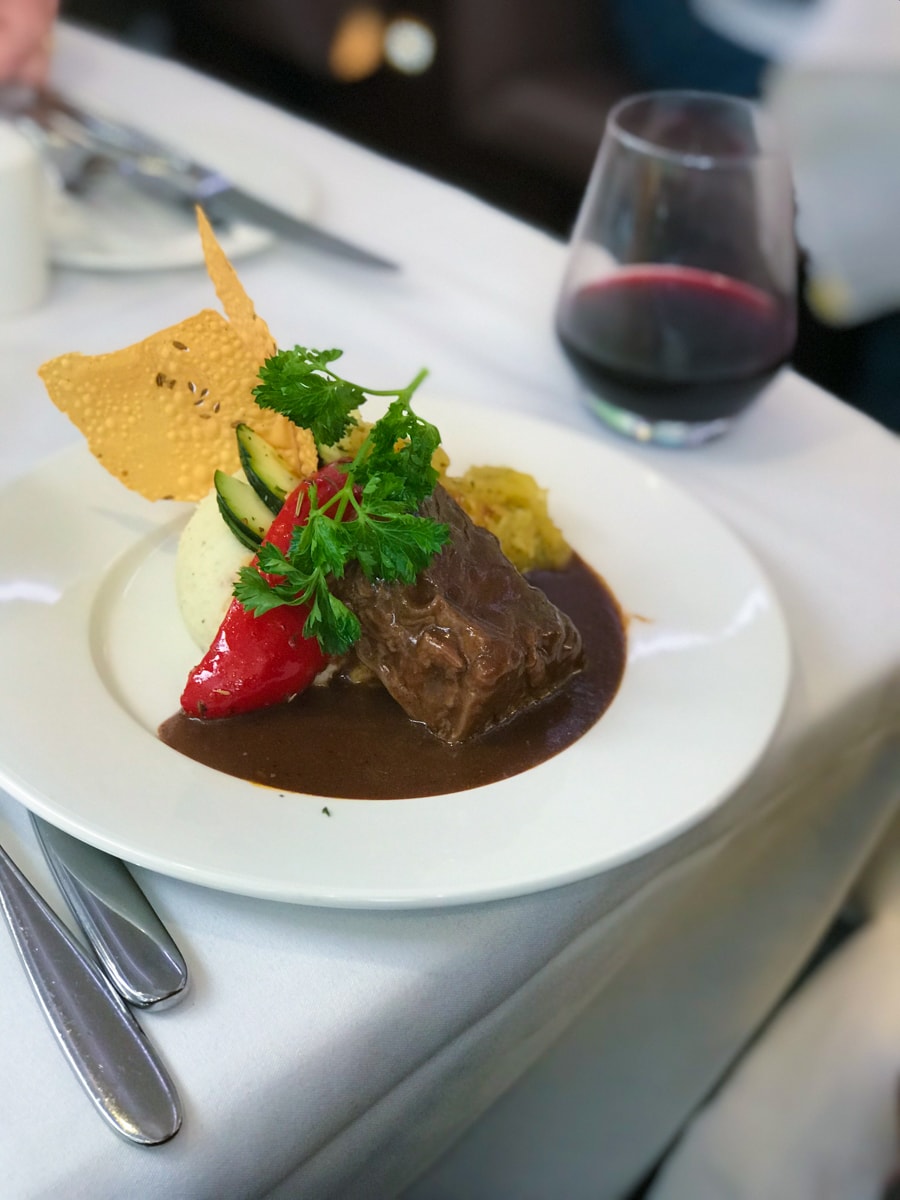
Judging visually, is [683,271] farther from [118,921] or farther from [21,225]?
[118,921]

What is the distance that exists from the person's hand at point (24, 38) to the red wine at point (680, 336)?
4.63 feet

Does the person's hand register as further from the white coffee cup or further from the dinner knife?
the dinner knife

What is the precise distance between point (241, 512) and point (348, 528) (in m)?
0.18

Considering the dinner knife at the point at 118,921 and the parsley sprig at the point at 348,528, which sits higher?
the parsley sprig at the point at 348,528

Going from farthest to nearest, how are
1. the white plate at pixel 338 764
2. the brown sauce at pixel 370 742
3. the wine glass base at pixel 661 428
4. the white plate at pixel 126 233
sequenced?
the white plate at pixel 126 233
the wine glass base at pixel 661 428
the brown sauce at pixel 370 742
the white plate at pixel 338 764

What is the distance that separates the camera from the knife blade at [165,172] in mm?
2021

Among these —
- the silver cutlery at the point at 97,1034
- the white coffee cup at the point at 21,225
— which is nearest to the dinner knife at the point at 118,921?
the silver cutlery at the point at 97,1034

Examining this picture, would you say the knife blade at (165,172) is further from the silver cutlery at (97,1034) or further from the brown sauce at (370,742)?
the silver cutlery at (97,1034)

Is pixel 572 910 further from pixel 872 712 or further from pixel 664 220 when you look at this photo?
pixel 664 220

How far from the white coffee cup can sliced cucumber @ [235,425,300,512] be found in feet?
2.62

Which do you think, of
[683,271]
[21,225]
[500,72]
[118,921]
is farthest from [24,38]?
[500,72]

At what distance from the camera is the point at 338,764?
1.03 meters

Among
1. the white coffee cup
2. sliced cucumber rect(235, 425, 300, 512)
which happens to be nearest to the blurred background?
the white coffee cup

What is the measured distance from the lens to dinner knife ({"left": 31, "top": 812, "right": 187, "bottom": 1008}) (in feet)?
2.70
